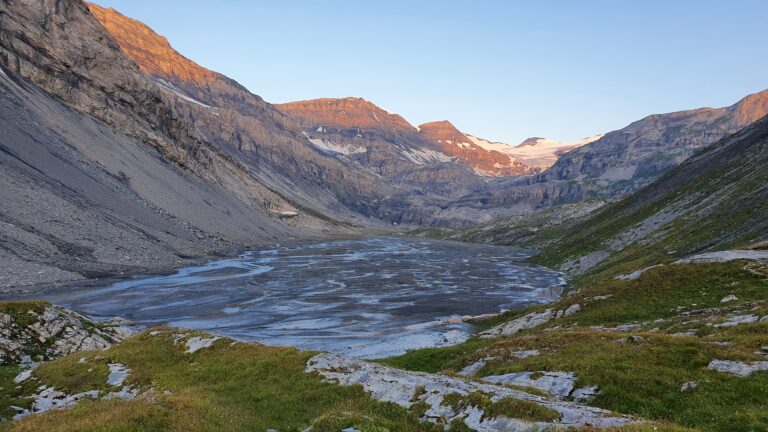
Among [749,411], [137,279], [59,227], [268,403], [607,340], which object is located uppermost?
[749,411]

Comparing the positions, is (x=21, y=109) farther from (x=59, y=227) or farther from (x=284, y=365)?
(x=284, y=365)

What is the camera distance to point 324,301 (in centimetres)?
7725

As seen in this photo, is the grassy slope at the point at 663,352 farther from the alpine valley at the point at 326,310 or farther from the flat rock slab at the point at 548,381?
the flat rock slab at the point at 548,381

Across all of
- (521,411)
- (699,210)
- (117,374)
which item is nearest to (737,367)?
(521,411)

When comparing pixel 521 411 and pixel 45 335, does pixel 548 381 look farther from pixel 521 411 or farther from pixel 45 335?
pixel 45 335

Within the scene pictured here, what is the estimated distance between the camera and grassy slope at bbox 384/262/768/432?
15.0 meters

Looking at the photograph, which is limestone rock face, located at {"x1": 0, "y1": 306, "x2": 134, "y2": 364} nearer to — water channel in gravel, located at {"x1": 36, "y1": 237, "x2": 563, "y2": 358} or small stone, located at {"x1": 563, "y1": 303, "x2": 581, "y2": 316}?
water channel in gravel, located at {"x1": 36, "y1": 237, "x2": 563, "y2": 358}

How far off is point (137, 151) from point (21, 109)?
47772 millimetres

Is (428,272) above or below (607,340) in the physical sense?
below

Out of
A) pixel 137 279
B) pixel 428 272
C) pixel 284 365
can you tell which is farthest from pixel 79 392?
pixel 428 272

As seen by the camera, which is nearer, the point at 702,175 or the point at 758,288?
the point at 758,288

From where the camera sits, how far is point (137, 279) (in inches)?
3361

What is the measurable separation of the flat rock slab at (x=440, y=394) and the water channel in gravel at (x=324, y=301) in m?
22.0

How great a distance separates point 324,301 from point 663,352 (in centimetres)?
6210
